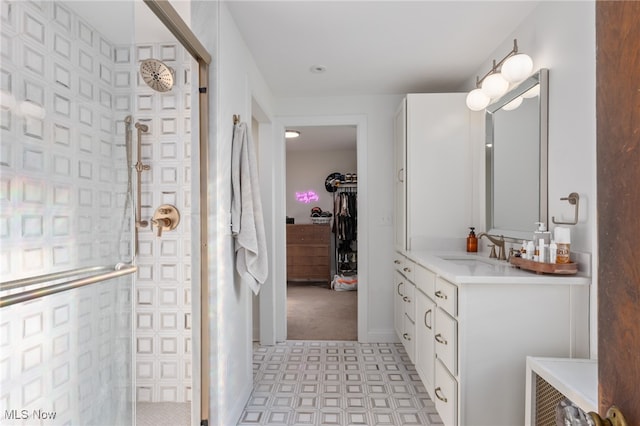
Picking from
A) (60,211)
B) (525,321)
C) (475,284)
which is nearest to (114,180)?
(60,211)

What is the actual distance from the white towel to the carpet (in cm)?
163

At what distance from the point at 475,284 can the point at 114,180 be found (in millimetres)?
1552

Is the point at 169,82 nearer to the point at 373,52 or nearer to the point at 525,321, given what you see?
the point at 373,52

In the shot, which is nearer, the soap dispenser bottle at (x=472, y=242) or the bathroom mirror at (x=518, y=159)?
the bathroom mirror at (x=518, y=159)

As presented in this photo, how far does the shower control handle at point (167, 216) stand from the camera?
7.14ft

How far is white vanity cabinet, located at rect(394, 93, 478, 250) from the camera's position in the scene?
2791mm

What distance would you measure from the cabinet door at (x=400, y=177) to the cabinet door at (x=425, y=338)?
70cm

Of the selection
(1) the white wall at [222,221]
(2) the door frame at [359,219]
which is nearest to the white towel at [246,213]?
(1) the white wall at [222,221]

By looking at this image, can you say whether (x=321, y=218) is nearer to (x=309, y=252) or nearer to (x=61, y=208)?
(x=309, y=252)

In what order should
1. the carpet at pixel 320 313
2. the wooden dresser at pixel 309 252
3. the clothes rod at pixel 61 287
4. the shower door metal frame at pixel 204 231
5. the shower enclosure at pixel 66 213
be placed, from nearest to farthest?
the clothes rod at pixel 61 287
the shower enclosure at pixel 66 213
the shower door metal frame at pixel 204 231
the carpet at pixel 320 313
the wooden dresser at pixel 309 252

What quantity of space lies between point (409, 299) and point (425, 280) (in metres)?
0.50

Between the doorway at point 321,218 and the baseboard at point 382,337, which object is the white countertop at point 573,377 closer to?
the baseboard at point 382,337

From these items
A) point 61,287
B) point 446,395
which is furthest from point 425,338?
point 61,287

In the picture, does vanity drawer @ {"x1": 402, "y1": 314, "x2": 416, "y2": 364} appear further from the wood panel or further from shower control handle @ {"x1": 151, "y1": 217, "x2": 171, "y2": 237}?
the wood panel
